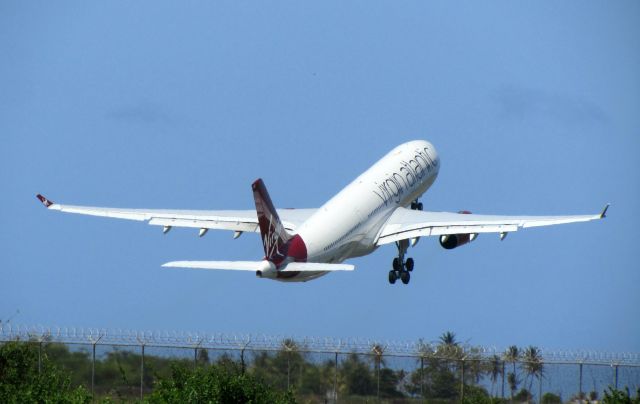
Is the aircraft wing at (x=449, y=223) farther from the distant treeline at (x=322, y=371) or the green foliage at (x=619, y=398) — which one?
A: the green foliage at (x=619, y=398)

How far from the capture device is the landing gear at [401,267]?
90875 millimetres

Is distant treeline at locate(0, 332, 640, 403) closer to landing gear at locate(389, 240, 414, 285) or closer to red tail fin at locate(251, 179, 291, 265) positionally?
red tail fin at locate(251, 179, 291, 265)

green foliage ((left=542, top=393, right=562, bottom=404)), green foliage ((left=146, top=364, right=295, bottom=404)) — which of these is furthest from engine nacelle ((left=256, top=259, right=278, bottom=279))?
green foliage ((left=542, top=393, right=562, bottom=404))

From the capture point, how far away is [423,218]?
294 ft

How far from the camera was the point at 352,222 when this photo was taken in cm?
8312

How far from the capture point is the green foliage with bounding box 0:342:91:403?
61.6m

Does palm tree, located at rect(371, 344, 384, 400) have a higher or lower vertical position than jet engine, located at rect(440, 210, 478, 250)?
lower

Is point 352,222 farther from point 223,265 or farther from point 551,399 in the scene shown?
point 551,399

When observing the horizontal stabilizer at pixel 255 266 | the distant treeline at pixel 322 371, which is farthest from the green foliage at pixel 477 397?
the horizontal stabilizer at pixel 255 266

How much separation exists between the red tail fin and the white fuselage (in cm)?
214

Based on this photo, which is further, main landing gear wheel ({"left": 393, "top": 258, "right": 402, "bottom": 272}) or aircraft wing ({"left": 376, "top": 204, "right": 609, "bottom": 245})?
main landing gear wheel ({"left": 393, "top": 258, "right": 402, "bottom": 272})

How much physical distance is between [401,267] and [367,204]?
674 centimetres

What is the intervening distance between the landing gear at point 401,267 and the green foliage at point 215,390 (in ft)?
87.0

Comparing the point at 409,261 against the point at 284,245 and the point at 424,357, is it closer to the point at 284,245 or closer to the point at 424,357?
the point at 284,245
